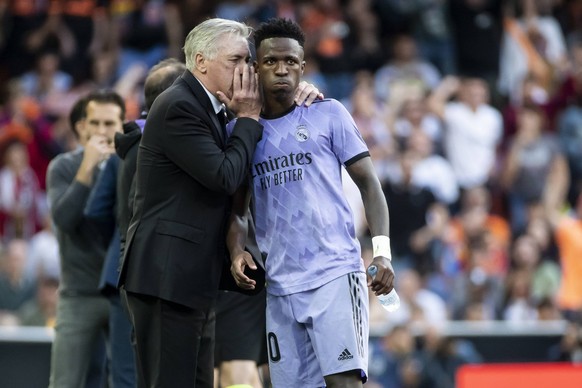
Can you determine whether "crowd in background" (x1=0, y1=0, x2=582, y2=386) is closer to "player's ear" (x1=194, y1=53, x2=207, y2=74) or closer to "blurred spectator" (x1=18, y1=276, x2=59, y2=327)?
"blurred spectator" (x1=18, y1=276, x2=59, y2=327)

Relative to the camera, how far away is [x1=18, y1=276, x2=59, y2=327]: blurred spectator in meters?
11.7

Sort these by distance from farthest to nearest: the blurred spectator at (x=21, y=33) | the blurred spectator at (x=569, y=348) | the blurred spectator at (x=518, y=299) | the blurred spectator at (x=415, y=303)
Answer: the blurred spectator at (x=21, y=33) < the blurred spectator at (x=518, y=299) < the blurred spectator at (x=415, y=303) < the blurred spectator at (x=569, y=348)

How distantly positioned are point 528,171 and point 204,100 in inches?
359

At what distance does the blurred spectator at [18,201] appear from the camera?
1342 cm

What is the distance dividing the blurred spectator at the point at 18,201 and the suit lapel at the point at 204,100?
26.0 ft

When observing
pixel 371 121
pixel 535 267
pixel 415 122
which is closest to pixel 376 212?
pixel 535 267

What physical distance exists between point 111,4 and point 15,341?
666 centimetres

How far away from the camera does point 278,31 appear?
5996mm

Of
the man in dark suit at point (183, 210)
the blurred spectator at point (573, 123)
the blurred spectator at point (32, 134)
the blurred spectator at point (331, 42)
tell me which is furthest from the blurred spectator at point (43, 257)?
the man in dark suit at point (183, 210)

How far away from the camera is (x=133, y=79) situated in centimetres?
1444

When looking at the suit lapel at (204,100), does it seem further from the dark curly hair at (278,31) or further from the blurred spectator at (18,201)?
the blurred spectator at (18,201)

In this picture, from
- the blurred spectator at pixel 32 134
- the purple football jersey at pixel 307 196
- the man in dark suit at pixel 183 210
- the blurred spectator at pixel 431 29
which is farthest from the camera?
the blurred spectator at pixel 431 29

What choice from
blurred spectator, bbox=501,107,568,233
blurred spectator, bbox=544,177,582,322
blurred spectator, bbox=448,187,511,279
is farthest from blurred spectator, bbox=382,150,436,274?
blurred spectator, bbox=544,177,582,322

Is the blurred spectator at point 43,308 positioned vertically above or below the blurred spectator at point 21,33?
below
